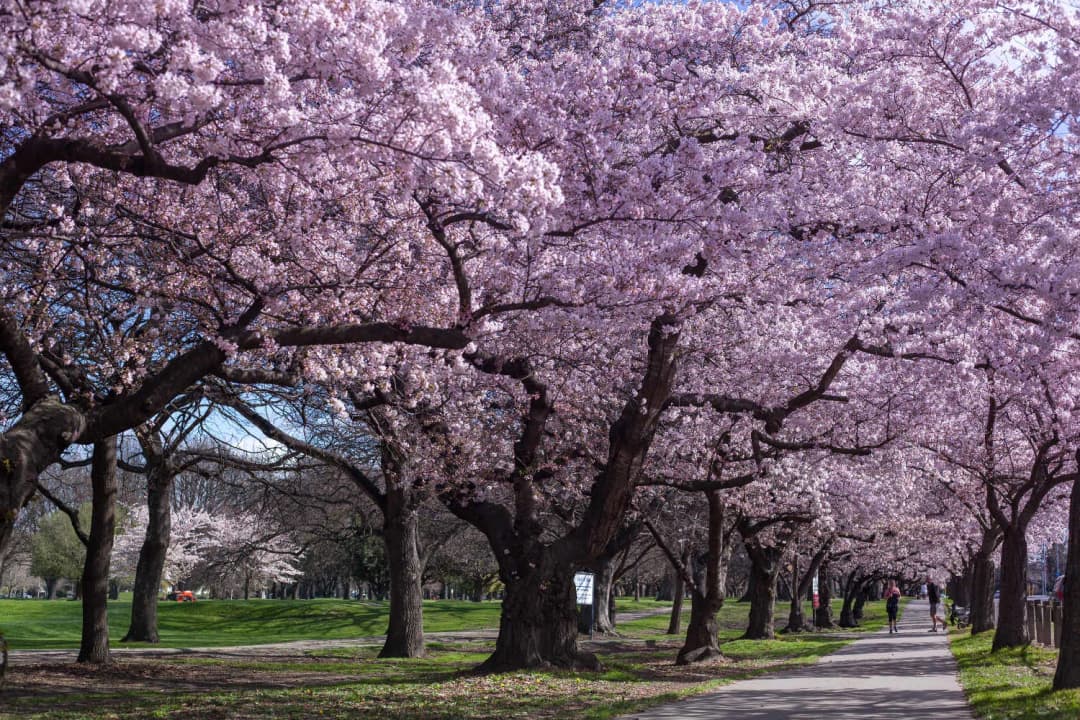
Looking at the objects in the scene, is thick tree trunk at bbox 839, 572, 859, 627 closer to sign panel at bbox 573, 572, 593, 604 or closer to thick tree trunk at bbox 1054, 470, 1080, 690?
sign panel at bbox 573, 572, 593, 604

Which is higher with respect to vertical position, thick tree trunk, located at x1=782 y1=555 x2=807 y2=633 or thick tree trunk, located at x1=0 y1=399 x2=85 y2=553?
thick tree trunk, located at x1=0 y1=399 x2=85 y2=553

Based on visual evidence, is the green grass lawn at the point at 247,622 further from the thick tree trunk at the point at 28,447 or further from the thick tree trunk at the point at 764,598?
the thick tree trunk at the point at 28,447

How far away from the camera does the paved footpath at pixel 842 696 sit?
445 inches

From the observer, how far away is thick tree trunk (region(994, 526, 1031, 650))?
862 inches

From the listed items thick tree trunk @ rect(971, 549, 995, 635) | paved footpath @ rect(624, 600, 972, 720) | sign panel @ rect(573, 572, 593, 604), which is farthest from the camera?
thick tree trunk @ rect(971, 549, 995, 635)

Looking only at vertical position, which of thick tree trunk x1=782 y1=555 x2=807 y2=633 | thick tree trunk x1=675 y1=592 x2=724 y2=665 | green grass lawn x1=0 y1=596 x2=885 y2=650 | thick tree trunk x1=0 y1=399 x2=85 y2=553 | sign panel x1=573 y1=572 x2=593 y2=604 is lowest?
green grass lawn x1=0 y1=596 x2=885 y2=650

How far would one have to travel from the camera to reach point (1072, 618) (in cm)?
1293

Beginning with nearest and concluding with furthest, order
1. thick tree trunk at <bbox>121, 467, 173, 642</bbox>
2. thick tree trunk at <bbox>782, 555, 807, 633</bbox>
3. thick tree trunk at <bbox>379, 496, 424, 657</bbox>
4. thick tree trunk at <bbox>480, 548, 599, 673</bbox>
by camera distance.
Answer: thick tree trunk at <bbox>480, 548, 599, 673</bbox>, thick tree trunk at <bbox>379, 496, 424, 657</bbox>, thick tree trunk at <bbox>121, 467, 173, 642</bbox>, thick tree trunk at <bbox>782, 555, 807, 633</bbox>

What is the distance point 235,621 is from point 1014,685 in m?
31.4

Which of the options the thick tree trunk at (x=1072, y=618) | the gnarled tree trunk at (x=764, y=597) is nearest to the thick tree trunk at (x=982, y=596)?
the gnarled tree trunk at (x=764, y=597)

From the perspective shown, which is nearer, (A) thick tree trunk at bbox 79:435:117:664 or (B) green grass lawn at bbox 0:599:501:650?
(A) thick tree trunk at bbox 79:435:117:664

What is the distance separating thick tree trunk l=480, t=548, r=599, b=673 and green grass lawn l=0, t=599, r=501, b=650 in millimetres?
12637

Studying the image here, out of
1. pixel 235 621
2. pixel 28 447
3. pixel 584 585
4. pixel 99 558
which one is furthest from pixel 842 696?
pixel 235 621

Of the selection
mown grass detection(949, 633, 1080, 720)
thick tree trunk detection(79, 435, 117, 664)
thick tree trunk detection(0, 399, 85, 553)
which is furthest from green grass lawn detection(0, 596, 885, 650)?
thick tree trunk detection(0, 399, 85, 553)
